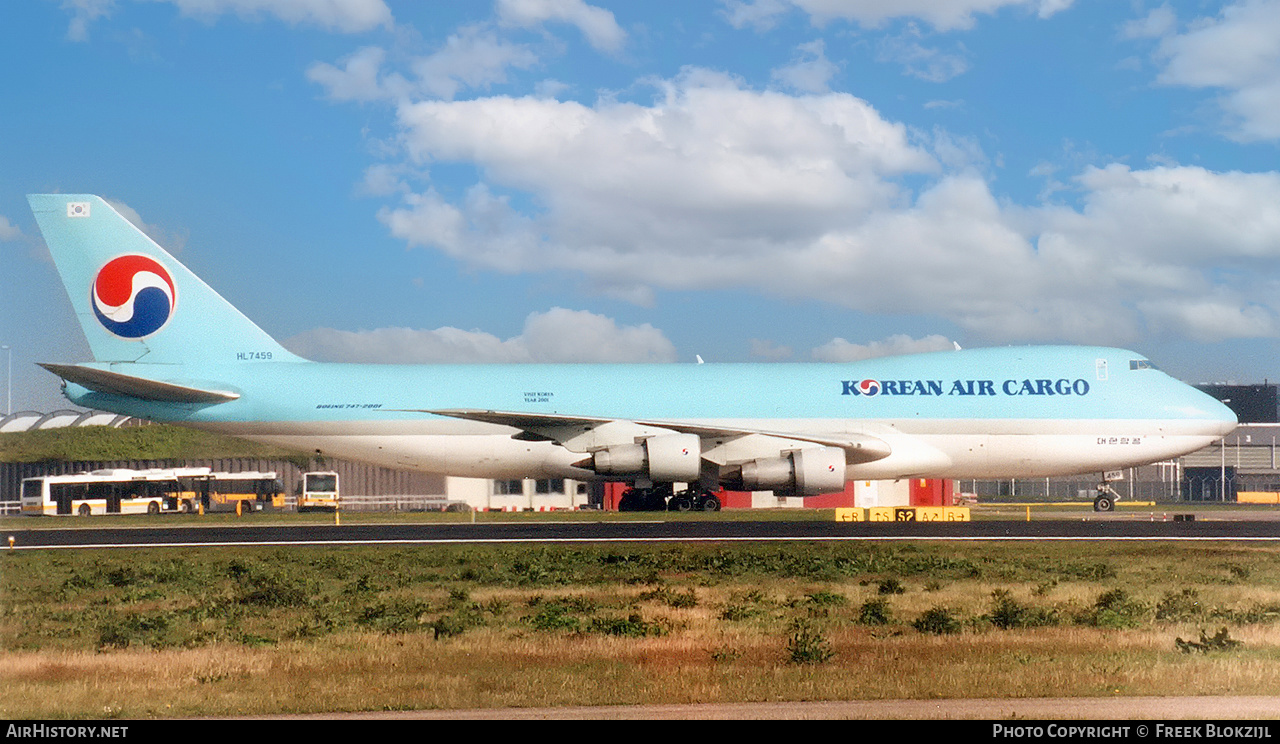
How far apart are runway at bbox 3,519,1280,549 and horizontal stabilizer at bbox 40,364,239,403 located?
4258 millimetres

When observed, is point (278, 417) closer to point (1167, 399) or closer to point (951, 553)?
point (951, 553)

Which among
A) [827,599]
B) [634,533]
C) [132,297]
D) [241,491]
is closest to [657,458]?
[634,533]

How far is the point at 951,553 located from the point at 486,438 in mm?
16048

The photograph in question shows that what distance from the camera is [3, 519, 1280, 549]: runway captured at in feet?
96.0

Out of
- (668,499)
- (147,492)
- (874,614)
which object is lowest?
(147,492)

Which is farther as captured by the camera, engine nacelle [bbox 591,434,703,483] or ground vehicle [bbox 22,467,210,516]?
A: ground vehicle [bbox 22,467,210,516]

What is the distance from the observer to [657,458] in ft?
107

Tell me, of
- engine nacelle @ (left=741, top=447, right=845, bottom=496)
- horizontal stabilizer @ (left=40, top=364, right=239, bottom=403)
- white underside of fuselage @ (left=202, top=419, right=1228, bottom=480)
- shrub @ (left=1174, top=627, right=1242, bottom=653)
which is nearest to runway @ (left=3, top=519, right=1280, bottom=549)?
engine nacelle @ (left=741, top=447, right=845, bottom=496)

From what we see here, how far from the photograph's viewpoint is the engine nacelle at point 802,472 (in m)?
32.3

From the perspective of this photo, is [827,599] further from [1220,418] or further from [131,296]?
[131,296]

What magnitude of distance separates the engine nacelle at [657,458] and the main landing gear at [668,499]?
2614 mm

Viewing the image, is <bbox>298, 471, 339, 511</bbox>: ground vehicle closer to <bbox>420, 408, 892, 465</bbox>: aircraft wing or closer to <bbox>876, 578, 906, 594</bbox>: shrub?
<bbox>420, 408, 892, 465</bbox>: aircraft wing

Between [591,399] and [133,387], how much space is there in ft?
46.4

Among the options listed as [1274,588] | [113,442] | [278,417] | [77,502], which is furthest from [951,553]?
[113,442]
